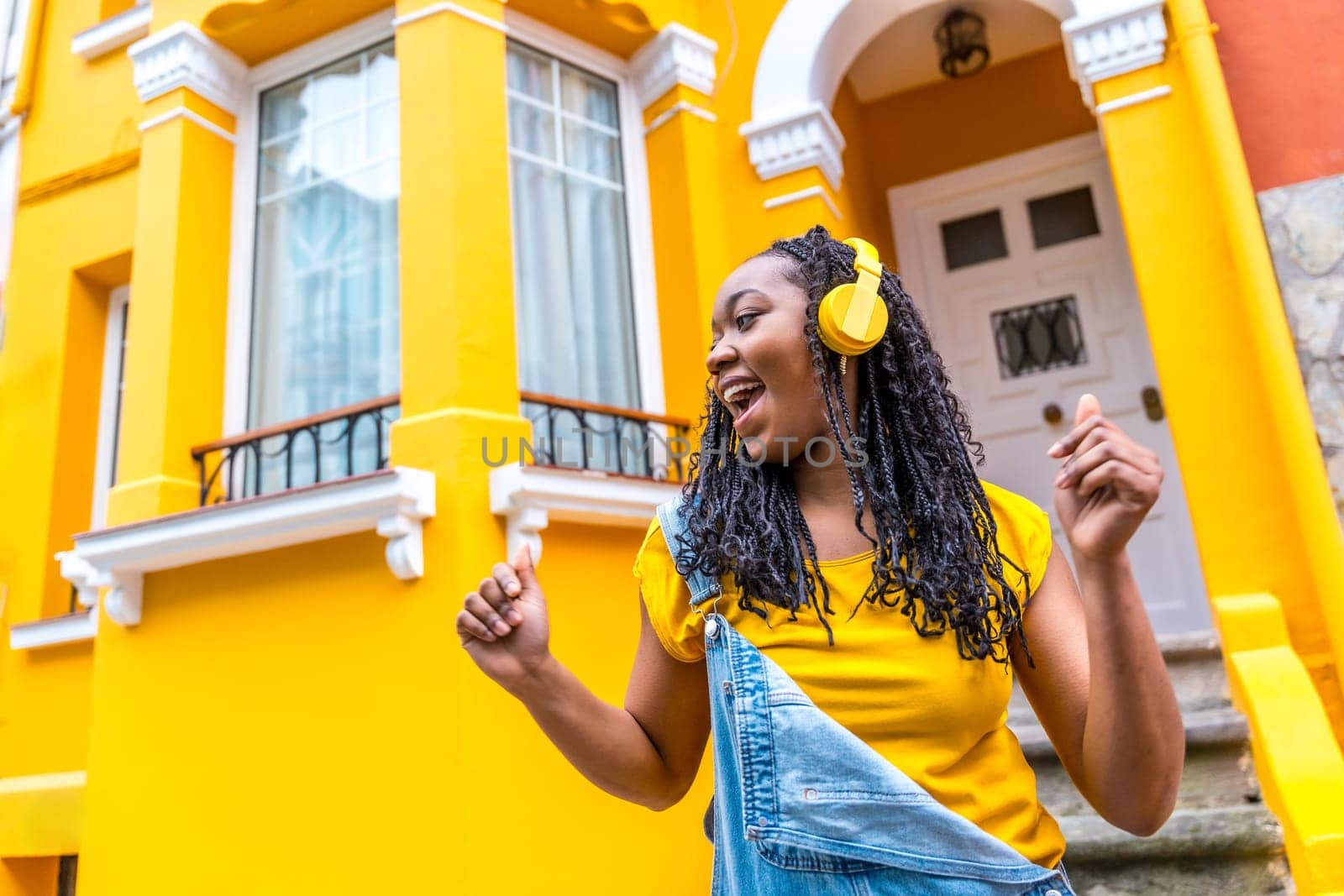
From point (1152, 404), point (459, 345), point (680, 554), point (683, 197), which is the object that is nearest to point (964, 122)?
point (1152, 404)

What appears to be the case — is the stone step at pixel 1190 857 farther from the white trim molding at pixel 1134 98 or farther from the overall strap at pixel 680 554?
the white trim molding at pixel 1134 98

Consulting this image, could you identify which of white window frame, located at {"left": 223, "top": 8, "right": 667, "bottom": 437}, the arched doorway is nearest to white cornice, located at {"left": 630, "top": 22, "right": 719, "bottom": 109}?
white window frame, located at {"left": 223, "top": 8, "right": 667, "bottom": 437}

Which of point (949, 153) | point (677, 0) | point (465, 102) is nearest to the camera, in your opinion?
point (465, 102)

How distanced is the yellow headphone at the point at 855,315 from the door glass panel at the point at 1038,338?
4.06 metres

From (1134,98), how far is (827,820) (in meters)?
3.71

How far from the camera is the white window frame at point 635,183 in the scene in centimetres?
428

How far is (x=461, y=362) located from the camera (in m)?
3.51

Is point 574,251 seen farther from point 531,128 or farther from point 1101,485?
point 1101,485

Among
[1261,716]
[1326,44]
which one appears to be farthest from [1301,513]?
[1326,44]

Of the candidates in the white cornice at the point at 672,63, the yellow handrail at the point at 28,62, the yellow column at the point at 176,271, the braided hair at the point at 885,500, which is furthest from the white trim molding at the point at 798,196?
the yellow handrail at the point at 28,62

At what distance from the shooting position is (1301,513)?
3.27 meters

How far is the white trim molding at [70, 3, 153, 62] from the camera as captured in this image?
5.01 metres

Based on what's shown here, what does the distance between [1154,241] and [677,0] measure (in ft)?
7.79

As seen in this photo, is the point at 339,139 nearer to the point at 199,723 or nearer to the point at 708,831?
the point at 199,723
